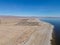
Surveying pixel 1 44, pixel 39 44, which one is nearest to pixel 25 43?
pixel 39 44

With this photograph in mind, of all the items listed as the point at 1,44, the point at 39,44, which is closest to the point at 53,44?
the point at 39,44

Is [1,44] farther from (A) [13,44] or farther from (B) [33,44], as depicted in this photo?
(B) [33,44]

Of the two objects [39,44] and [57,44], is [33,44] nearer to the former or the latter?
[39,44]

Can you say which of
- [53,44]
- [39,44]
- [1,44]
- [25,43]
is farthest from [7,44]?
[53,44]

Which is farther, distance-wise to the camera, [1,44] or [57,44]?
[57,44]

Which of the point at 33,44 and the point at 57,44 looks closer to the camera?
the point at 33,44

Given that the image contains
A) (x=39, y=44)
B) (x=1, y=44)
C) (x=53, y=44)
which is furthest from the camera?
(x=53, y=44)

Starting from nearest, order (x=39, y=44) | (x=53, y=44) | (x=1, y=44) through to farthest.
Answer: (x=1, y=44)
(x=39, y=44)
(x=53, y=44)
